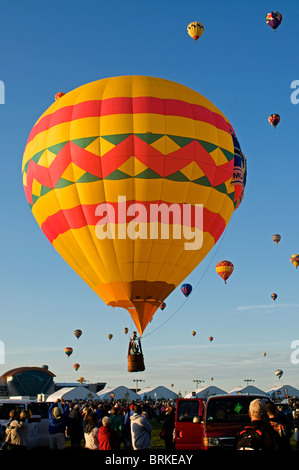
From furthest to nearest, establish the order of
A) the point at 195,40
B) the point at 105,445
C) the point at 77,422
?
the point at 195,40
the point at 77,422
the point at 105,445

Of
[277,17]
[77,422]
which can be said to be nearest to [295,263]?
[277,17]

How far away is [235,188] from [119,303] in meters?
7.24

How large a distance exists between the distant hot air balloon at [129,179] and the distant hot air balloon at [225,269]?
60.5ft

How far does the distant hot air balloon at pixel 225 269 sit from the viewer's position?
143ft

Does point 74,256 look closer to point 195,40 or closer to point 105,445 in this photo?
point 105,445

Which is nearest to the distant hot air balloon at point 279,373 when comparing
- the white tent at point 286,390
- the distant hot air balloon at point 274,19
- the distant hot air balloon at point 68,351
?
the white tent at point 286,390

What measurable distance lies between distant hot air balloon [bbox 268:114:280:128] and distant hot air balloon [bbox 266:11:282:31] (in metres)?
6.36

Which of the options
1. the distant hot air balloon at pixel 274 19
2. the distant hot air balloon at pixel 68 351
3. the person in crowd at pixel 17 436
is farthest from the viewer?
the distant hot air balloon at pixel 68 351

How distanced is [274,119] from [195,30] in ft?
37.2

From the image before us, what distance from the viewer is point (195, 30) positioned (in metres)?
35.0

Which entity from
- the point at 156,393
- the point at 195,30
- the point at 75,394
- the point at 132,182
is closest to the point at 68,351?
the point at 156,393

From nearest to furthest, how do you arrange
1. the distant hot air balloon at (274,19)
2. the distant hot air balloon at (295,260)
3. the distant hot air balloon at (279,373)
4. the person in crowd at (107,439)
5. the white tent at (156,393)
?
the person in crowd at (107,439)
the distant hot air balloon at (274,19)
the distant hot air balloon at (295,260)
the white tent at (156,393)
the distant hot air balloon at (279,373)

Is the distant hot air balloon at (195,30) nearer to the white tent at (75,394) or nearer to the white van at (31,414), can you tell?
the white van at (31,414)

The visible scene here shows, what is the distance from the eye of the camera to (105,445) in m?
9.02
